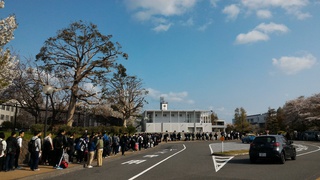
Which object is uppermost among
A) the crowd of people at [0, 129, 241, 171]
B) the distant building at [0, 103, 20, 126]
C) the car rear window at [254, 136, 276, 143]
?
the distant building at [0, 103, 20, 126]

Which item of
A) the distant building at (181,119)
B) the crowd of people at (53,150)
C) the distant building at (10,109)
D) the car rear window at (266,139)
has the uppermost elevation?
the distant building at (181,119)

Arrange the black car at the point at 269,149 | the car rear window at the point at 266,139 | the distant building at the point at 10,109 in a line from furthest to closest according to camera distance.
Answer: the distant building at the point at 10,109 → the car rear window at the point at 266,139 → the black car at the point at 269,149

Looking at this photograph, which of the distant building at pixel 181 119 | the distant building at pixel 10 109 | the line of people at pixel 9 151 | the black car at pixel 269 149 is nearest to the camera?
the line of people at pixel 9 151

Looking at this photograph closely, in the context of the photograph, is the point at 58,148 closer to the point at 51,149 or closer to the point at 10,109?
the point at 51,149

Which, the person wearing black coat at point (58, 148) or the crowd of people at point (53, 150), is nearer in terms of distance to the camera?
the crowd of people at point (53, 150)

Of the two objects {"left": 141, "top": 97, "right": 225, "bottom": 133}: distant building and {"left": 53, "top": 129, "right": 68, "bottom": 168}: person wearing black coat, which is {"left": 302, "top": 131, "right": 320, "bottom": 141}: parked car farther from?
{"left": 53, "top": 129, "right": 68, "bottom": 168}: person wearing black coat

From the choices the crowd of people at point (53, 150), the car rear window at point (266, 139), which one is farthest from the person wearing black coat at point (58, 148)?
the car rear window at point (266, 139)

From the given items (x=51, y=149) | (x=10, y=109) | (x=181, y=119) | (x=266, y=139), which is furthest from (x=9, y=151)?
(x=181, y=119)

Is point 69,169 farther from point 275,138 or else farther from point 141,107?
point 141,107

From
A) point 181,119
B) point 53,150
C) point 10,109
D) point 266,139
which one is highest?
point 181,119

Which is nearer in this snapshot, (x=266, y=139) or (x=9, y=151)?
(x=9, y=151)

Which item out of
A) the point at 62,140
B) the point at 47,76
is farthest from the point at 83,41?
the point at 62,140

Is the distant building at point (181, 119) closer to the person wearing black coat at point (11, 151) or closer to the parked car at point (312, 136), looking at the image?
the parked car at point (312, 136)

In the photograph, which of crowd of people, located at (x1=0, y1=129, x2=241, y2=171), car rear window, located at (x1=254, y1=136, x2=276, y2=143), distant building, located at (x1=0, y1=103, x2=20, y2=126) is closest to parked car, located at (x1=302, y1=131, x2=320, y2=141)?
car rear window, located at (x1=254, y1=136, x2=276, y2=143)
